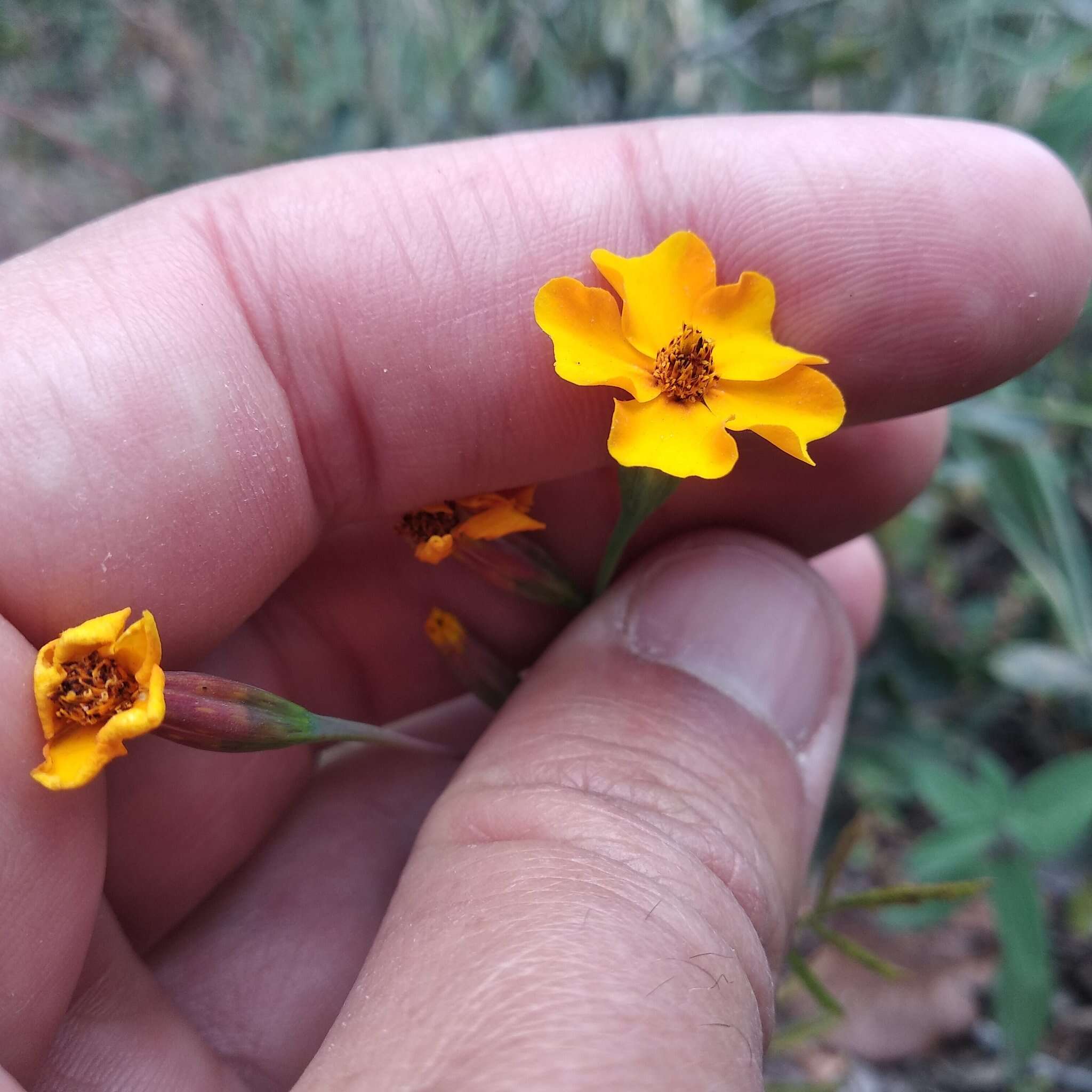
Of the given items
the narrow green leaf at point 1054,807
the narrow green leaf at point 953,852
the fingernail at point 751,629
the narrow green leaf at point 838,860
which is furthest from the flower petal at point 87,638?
the narrow green leaf at point 1054,807

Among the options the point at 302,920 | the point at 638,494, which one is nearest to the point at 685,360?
the point at 638,494

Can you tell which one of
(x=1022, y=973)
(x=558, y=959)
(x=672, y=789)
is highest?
(x=558, y=959)

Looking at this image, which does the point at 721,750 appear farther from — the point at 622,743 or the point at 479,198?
the point at 479,198

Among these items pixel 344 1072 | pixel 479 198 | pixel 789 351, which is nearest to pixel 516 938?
pixel 344 1072

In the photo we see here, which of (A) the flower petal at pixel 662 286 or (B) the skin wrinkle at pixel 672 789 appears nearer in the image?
(B) the skin wrinkle at pixel 672 789

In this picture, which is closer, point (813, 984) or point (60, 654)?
point (60, 654)

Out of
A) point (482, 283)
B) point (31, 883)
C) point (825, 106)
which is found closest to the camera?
point (31, 883)

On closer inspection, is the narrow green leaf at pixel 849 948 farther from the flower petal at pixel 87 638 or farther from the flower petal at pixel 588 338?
the flower petal at pixel 87 638

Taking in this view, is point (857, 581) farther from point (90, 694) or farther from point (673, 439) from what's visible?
point (90, 694)
